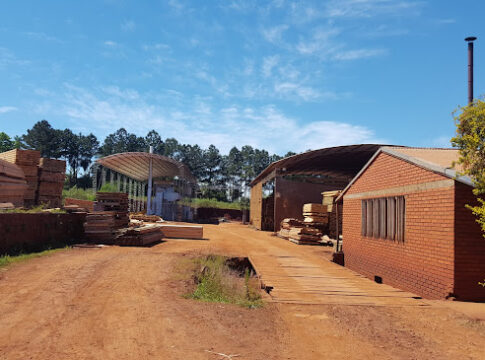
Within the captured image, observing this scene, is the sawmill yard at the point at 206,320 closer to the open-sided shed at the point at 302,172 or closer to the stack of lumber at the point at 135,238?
the stack of lumber at the point at 135,238

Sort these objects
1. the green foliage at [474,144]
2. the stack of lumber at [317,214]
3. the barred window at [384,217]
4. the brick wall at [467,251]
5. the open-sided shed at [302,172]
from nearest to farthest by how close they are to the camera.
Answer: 1. the green foliage at [474,144]
2. the brick wall at [467,251]
3. the barred window at [384,217]
4. the stack of lumber at [317,214]
5. the open-sided shed at [302,172]

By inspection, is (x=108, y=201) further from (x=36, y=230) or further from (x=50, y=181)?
(x=36, y=230)

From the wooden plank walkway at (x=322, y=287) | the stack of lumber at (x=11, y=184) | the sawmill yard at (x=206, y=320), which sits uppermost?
the stack of lumber at (x=11, y=184)

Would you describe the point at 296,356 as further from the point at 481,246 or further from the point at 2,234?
the point at 2,234

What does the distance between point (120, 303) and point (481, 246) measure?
692 cm

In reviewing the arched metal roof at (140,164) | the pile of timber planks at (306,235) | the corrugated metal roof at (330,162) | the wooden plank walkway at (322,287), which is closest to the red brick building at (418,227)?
the wooden plank walkway at (322,287)

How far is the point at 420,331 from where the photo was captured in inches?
224

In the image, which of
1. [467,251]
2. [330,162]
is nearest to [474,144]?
[467,251]

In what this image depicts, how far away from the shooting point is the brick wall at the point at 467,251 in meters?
7.20

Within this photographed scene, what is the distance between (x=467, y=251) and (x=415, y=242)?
1462 mm

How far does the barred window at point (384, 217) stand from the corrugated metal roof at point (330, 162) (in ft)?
39.1

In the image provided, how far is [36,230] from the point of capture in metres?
12.0

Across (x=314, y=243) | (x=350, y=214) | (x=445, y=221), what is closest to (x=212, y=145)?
(x=314, y=243)

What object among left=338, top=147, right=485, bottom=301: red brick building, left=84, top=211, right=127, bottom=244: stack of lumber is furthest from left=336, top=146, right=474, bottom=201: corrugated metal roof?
left=84, top=211, right=127, bottom=244: stack of lumber
